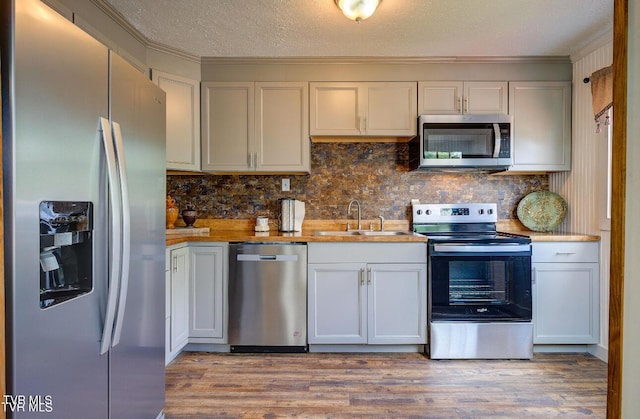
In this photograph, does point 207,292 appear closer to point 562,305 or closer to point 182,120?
point 182,120

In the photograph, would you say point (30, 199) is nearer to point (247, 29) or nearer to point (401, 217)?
point (247, 29)

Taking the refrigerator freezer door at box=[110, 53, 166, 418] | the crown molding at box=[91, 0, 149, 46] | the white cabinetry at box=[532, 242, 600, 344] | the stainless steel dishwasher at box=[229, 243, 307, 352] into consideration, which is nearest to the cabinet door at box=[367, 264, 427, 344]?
the stainless steel dishwasher at box=[229, 243, 307, 352]

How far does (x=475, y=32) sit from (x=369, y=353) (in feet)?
8.00

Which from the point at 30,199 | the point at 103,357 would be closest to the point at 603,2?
the point at 30,199

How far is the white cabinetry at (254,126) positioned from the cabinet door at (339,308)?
2.99ft

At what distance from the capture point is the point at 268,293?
103 inches

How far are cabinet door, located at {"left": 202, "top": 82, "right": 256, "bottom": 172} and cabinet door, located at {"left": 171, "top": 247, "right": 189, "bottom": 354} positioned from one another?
0.79m

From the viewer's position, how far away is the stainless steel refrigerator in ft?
2.82

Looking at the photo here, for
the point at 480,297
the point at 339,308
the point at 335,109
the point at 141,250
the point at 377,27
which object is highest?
the point at 377,27

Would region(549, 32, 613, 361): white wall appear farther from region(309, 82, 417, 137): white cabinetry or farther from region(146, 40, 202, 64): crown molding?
region(146, 40, 202, 64): crown molding

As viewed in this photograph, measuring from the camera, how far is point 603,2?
2109 millimetres

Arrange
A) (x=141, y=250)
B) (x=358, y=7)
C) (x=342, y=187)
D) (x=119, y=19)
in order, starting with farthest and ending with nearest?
(x=342, y=187) < (x=119, y=19) < (x=358, y=7) < (x=141, y=250)

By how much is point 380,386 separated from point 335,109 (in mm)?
2047

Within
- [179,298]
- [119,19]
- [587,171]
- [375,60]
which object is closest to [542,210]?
[587,171]
